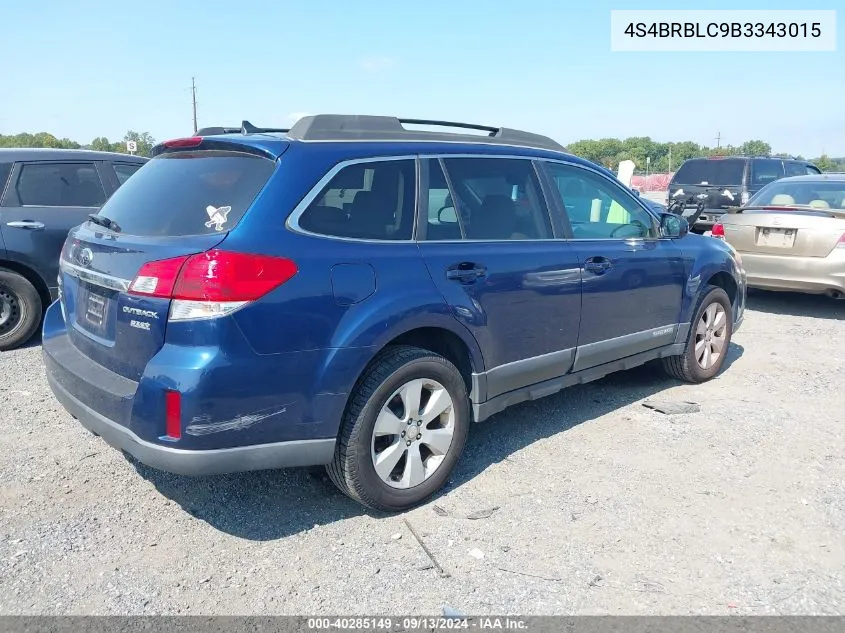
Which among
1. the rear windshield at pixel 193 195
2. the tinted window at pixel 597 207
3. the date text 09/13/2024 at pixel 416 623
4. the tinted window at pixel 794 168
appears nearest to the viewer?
the date text 09/13/2024 at pixel 416 623

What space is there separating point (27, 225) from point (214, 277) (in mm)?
4400

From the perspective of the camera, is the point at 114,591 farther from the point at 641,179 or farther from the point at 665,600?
the point at 641,179

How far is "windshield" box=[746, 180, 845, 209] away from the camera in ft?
28.4

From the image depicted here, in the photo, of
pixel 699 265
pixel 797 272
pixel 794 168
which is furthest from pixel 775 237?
pixel 794 168

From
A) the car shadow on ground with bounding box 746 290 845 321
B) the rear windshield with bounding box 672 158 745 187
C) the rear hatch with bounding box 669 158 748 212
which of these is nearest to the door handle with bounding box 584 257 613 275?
the car shadow on ground with bounding box 746 290 845 321

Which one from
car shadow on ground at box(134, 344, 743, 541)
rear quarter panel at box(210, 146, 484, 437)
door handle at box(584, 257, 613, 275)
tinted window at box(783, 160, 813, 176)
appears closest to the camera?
rear quarter panel at box(210, 146, 484, 437)

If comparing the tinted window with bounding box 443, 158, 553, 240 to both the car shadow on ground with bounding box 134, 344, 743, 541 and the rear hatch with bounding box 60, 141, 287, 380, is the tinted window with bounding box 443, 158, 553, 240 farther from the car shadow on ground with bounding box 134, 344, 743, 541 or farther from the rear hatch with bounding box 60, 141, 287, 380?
the car shadow on ground with bounding box 134, 344, 743, 541

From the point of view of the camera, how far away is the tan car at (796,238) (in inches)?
312

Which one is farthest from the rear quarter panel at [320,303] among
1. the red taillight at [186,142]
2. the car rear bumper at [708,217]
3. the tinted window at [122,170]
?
the car rear bumper at [708,217]

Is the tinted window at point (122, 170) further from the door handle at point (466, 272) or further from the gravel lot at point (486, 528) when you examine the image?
the door handle at point (466, 272)

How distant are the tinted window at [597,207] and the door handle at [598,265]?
16cm

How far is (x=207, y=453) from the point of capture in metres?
2.89

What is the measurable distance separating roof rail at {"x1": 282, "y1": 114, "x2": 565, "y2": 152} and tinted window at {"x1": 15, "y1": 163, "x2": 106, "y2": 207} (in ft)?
13.1

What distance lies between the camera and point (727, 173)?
45.1 ft
